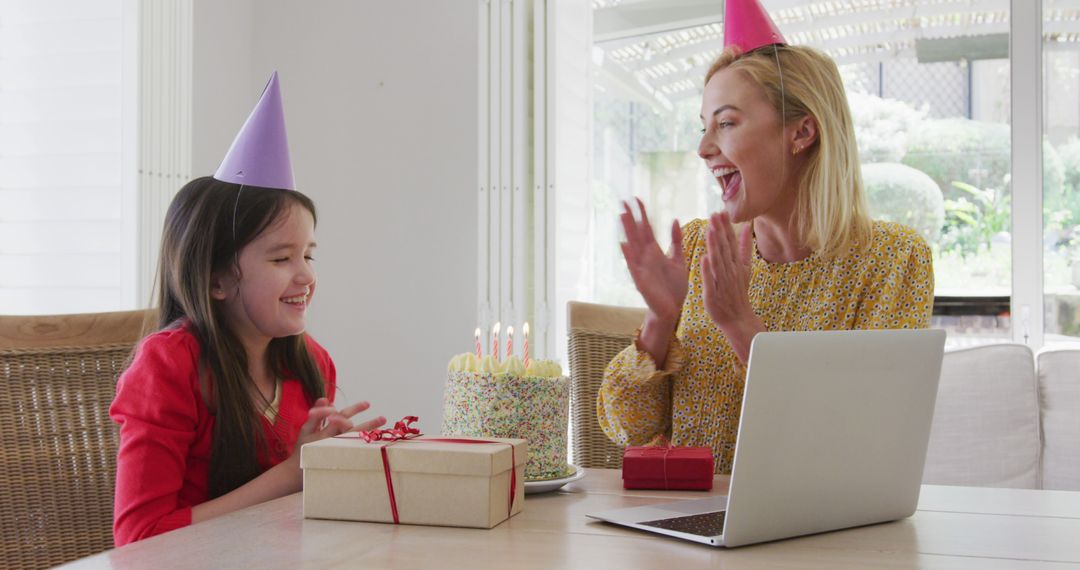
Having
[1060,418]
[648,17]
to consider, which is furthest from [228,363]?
[648,17]

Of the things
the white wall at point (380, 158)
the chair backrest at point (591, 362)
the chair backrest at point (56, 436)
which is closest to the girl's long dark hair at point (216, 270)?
the chair backrest at point (56, 436)

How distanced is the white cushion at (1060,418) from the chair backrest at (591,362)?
0.92 meters

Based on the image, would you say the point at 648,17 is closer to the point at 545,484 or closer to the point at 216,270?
the point at 216,270

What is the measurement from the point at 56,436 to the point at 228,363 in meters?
0.28

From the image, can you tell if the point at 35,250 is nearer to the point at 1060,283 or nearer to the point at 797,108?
the point at 797,108

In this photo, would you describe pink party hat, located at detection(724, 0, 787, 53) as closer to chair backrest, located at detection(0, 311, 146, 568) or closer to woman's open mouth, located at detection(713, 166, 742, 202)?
woman's open mouth, located at detection(713, 166, 742, 202)

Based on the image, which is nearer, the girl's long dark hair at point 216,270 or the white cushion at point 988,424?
the girl's long dark hair at point 216,270

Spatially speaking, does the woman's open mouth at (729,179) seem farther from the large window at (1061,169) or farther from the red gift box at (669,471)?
the large window at (1061,169)

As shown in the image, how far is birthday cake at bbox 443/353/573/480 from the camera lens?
1.21 meters

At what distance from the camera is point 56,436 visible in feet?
5.03

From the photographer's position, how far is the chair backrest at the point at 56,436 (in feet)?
4.85

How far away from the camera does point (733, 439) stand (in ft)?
5.59

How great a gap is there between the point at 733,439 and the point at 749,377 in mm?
817

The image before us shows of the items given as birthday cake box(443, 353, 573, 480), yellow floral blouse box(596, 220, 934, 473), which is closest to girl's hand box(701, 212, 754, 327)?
yellow floral blouse box(596, 220, 934, 473)
